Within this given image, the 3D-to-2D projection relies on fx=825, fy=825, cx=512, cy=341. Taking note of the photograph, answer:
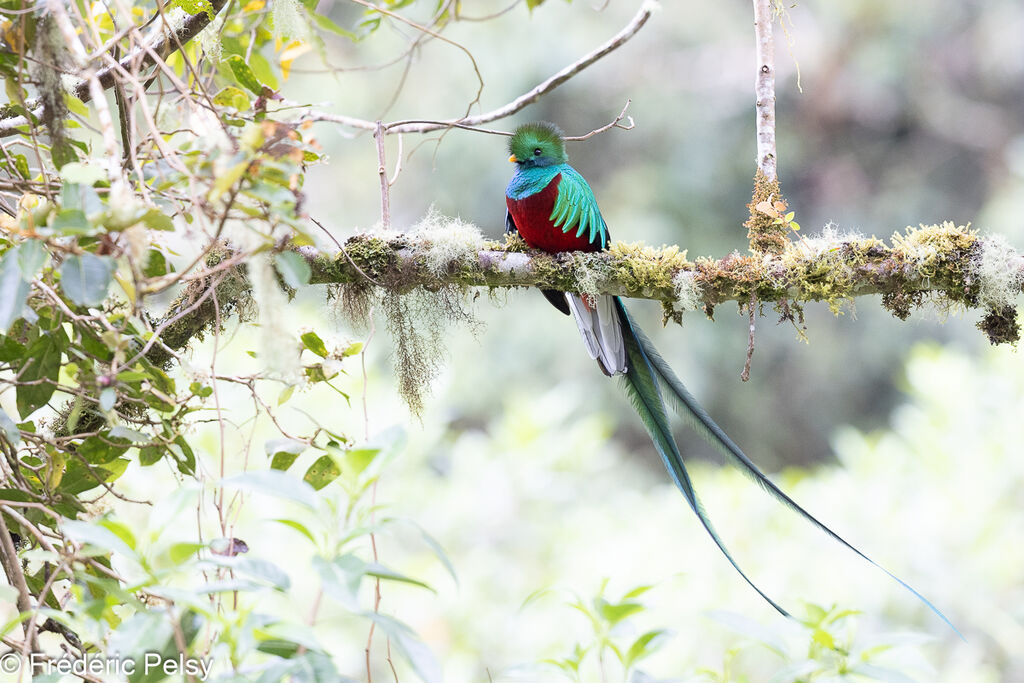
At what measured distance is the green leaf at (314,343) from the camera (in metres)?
1.23

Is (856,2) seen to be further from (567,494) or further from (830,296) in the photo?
(830,296)

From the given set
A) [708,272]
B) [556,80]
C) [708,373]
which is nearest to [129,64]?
[556,80]

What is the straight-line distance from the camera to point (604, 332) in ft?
5.98

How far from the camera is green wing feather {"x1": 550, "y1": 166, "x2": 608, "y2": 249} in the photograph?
6.04 ft

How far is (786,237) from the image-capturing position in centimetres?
148

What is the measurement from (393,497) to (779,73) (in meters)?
4.53

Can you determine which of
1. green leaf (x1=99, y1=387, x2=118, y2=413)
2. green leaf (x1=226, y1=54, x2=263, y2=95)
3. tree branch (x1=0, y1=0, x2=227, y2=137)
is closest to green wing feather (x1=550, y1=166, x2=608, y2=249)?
green leaf (x1=226, y1=54, x2=263, y2=95)

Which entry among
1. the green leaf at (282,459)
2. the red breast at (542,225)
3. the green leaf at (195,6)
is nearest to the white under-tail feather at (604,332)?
the red breast at (542,225)

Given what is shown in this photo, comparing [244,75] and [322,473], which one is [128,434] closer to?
[322,473]

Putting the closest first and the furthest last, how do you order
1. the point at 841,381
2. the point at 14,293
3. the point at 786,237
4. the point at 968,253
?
the point at 14,293, the point at 968,253, the point at 786,237, the point at 841,381

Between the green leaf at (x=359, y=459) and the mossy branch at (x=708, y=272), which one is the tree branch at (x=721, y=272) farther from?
the green leaf at (x=359, y=459)

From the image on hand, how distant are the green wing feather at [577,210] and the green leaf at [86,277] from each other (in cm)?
114

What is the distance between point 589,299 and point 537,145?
55 centimetres

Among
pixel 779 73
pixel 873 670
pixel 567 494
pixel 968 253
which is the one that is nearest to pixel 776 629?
pixel 873 670
